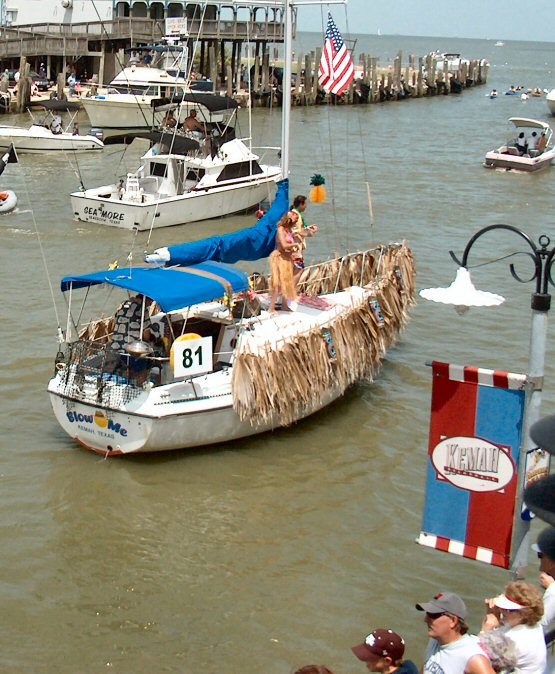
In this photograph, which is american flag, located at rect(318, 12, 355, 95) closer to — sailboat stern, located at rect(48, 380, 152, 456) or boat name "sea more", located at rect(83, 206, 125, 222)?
boat name "sea more", located at rect(83, 206, 125, 222)

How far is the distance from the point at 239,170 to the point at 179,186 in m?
1.61

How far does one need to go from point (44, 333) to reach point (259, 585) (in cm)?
758

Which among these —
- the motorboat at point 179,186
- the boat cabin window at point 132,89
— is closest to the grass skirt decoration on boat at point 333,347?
the motorboat at point 179,186

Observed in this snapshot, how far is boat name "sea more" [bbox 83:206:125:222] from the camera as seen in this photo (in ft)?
74.3

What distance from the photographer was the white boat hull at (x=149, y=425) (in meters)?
10.6

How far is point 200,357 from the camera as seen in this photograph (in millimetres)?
10539

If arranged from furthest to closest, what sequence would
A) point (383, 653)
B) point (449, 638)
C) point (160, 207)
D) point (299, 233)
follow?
→ point (160, 207), point (299, 233), point (449, 638), point (383, 653)

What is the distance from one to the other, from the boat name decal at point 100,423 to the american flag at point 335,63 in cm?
868

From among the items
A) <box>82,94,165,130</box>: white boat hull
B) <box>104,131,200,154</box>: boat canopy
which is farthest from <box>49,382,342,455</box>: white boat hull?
<box>82,94,165,130</box>: white boat hull

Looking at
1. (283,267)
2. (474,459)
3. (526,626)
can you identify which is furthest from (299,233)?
(526,626)

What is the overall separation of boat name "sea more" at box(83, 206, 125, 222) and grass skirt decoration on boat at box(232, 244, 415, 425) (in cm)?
969

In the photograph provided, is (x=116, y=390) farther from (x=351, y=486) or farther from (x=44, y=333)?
(x=44, y=333)

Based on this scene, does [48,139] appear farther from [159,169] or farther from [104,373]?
[104,373]

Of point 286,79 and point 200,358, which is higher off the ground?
point 286,79
